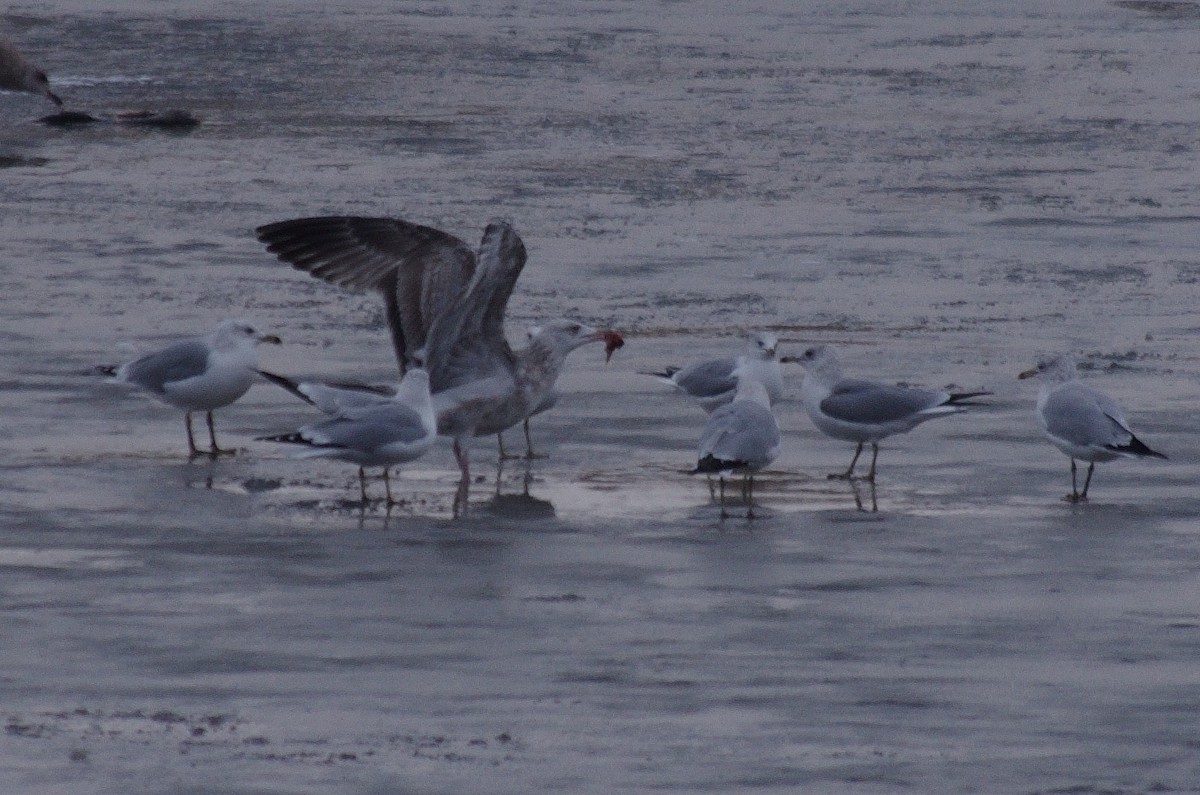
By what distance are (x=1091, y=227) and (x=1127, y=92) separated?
9.61 metres

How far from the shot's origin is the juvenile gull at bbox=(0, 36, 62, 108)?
23.6 m

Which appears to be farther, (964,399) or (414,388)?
(964,399)

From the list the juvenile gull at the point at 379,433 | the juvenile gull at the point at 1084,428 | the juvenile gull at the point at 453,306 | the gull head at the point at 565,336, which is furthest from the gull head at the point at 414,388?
the juvenile gull at the point at 1084,428

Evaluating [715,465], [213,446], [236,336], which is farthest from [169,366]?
[715,465]

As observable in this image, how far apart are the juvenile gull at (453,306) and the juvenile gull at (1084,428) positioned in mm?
1904

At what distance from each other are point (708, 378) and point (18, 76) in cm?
1430

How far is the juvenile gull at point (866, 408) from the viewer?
10.5 metres

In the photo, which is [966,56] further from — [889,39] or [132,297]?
[132,297]

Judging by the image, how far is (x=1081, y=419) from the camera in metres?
10.0

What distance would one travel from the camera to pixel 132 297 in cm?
→ 1443

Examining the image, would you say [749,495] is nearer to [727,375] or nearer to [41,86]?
[727,375]

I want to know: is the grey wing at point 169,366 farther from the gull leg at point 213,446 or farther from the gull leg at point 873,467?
the gull leg at point 873,467

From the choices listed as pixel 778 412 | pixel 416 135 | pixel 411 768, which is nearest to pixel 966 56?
pixel 416 135

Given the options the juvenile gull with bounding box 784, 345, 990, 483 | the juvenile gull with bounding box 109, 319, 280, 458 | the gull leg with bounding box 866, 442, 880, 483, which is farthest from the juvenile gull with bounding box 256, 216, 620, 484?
the gull leg with bounding box 866, 442, 880, 483
